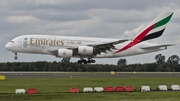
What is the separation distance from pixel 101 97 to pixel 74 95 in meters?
2.13

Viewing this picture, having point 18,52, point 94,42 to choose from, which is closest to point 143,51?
point 94,42

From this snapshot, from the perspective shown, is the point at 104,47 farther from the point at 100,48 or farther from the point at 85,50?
the point at 85,50

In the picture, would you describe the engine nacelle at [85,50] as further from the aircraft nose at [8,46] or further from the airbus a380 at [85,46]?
the aircraft nose at [8,46]

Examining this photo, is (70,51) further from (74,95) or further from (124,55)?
(74,95)

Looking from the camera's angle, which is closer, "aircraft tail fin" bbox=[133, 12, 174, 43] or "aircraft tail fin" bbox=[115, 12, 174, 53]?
"aircraft tail fin" bbox=[115, 12, 174, 53]

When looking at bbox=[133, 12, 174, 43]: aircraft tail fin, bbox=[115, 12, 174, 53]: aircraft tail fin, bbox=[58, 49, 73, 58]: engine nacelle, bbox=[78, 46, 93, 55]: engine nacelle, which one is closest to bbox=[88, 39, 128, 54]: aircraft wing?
bbox=[78, 46, 93, 55]: engine nacelle

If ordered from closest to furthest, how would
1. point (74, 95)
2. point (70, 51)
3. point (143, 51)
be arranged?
point (74, 95) → point (70, 51) → point (143, 51)

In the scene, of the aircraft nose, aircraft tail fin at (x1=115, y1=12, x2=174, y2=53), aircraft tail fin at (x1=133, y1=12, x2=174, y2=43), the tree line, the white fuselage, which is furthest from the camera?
the tree line

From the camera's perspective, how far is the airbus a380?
205 ft

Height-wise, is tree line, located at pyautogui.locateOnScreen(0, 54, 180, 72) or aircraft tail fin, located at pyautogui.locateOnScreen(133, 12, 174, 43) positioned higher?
aircraft tail fin, located at pyautogui.locateOnScreen(133, 12, 174, 43)

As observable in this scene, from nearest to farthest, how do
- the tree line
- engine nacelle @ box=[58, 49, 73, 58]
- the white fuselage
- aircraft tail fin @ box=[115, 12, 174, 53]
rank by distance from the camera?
the white fuselage < engine nacelle @ box=[58, 49, 73, 58] < aircraft tail fin @ box=[115, 12, 174, 53] < the tree line

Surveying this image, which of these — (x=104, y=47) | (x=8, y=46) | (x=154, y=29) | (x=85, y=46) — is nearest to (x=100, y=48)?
(x=104, y=47)

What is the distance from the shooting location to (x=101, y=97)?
28828mm

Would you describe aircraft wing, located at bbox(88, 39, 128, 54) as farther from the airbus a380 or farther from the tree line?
the tree line
